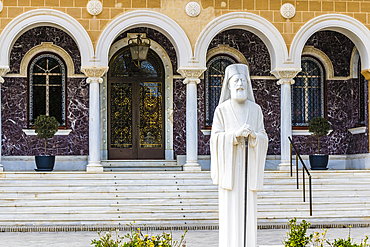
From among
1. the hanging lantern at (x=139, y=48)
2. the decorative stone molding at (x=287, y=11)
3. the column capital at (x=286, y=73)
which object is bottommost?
Answer: the column capital at (x=286, y=73)

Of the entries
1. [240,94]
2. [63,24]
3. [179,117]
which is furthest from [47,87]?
[240,94]

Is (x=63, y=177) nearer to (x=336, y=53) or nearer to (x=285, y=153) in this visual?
(x=285, y=153)

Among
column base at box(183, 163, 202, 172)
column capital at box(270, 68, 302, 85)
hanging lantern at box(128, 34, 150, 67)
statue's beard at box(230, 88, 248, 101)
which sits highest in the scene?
hanging lantern at box(128, 34, 150, 67)

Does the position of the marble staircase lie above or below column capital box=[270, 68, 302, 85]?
below

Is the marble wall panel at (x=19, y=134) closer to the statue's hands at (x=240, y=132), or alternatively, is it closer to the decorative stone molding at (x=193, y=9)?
the decorative stone molding at (x=193, y=9)

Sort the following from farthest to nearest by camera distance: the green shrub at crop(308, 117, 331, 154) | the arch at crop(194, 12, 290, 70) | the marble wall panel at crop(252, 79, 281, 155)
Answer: the marble wall panel at crop(252, 79, 281, 155) < the green shrub at crop(308, 117, 331, 154) < the arch at crop(194, 12, 290, 70)

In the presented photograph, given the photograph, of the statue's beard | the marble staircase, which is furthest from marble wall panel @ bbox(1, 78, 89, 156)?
the statue's beard

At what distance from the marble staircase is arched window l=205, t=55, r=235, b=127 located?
350 cm

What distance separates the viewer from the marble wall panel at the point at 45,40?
15.6 meters

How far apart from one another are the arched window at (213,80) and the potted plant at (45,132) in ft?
15.0

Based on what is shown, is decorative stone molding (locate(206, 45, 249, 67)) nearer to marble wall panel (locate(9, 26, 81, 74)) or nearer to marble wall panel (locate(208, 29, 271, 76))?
marble wall panel (locate(208, 29, 271, 76))

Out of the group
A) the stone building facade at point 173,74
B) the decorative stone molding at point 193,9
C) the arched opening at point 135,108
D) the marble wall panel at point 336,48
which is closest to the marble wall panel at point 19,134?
the stone building facade at point 173,74

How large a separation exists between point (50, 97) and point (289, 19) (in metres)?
7.18

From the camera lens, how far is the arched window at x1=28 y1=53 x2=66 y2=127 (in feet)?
51.5
